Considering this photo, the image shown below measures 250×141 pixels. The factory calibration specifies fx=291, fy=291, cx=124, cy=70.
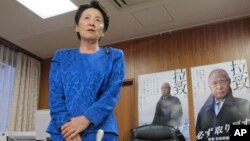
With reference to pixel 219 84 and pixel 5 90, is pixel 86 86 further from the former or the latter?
pixel 5 90

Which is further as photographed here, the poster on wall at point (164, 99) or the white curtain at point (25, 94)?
the white curtain at point (25, 94)

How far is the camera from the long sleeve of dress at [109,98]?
98cm

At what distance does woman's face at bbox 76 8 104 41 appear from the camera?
1.14 meters

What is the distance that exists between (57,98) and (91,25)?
31 centimetres

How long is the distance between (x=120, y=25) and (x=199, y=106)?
1388 mm

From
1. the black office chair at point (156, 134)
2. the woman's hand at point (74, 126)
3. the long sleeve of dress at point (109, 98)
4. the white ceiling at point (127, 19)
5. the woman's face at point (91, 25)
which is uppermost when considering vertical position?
the white ceiling at point (127, 19)

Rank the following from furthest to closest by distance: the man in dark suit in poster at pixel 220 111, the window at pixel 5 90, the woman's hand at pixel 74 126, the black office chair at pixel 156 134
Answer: the window at pixel 5 90
the man in dark suit in poster at pixel 220 111
the black office chair at pixel 156 134
the woman's hand at pixel 74 126

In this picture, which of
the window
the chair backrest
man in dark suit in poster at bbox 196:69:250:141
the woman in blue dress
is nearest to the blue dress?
the woman in blue dress

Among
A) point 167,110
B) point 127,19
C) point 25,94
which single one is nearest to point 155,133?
point 167,110

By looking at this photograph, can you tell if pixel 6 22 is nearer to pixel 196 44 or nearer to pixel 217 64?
pixel 196 44

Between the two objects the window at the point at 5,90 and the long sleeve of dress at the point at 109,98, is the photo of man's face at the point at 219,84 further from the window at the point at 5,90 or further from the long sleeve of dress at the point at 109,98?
the window at the point at 5,90

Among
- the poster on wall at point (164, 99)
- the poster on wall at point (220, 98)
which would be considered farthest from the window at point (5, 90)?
the poster on wall at point (220, 98)

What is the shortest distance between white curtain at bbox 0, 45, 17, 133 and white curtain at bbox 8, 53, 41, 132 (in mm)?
67

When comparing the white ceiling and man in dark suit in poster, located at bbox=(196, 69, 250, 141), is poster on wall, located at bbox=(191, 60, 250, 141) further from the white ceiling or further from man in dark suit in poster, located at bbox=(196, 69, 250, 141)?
the white ceiling
